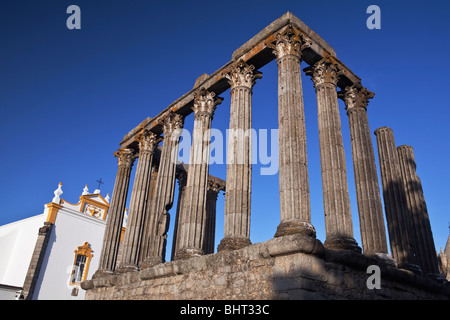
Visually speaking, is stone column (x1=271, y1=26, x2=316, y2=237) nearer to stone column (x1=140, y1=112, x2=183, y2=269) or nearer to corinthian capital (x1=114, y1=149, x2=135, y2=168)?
stone column (x1=140, y1=112, x2=183, y2=269)

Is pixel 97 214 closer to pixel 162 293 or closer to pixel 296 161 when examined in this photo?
pixel 162 293

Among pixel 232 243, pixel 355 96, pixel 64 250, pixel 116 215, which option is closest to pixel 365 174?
pixel 355 96

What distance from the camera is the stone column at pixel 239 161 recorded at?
10062 mm

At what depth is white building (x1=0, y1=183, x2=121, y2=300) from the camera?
2398 cm

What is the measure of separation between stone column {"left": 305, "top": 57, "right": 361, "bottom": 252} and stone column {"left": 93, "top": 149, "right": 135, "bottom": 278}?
1006 centimetres

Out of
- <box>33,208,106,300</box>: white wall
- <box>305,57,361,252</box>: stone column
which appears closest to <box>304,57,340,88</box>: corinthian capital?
<box>305,57,361,252</box>: stone column

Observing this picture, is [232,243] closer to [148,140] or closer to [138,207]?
[138,207]

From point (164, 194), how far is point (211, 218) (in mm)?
6325

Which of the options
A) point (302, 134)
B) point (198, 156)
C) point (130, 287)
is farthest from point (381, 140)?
point (130, 287)

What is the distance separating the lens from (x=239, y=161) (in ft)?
36.3

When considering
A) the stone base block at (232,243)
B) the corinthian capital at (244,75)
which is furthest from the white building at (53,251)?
the corinthian capital at (244,75)

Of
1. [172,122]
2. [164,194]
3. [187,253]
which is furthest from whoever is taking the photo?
[172,122]

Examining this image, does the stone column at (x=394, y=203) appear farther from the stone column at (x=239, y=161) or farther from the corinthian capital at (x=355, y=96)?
the stone column at (x=239, y=161)

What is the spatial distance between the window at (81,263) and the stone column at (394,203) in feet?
71.5
